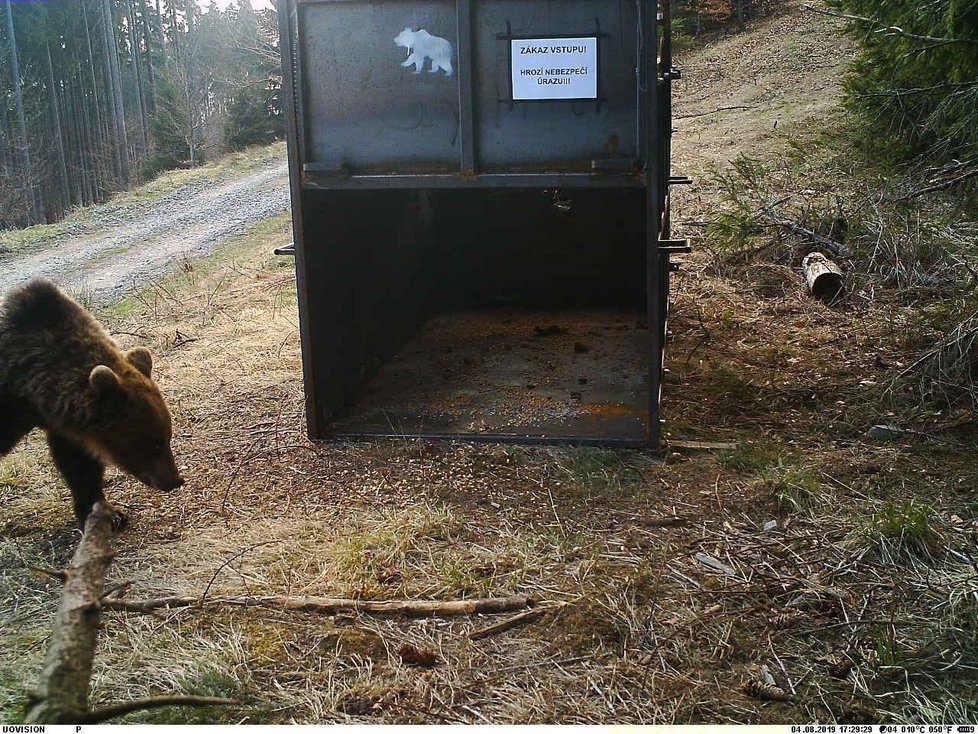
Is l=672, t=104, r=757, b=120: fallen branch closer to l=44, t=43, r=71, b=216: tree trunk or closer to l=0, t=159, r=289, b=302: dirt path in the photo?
l=0, t=159, r=289, b=302: dirt path

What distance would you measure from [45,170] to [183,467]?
15.0 m

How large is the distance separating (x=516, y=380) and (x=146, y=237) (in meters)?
10.7

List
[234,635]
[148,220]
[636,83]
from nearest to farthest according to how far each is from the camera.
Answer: [234,635], [636,83], [148,220]

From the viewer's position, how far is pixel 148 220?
57.6 ft

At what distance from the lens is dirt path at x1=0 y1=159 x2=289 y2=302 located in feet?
43.1

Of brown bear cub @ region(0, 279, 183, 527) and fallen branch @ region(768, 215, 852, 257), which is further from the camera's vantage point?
fallen branch @ region(768, 215, 852, 257)

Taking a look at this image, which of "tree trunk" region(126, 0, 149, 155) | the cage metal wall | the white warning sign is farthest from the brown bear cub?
"tree trunk" region(126, 0, 149, 155)

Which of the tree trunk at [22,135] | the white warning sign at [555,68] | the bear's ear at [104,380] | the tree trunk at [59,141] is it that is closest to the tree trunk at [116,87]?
the tree trunk at [59,141]

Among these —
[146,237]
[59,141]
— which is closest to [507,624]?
[146,237]

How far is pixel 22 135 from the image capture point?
703 inches

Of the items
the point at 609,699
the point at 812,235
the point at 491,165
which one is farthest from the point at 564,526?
the point at 812,235

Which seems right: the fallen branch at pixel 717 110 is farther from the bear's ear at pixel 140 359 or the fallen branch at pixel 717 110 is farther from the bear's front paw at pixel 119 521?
the bear's front paw at pixel 119 521

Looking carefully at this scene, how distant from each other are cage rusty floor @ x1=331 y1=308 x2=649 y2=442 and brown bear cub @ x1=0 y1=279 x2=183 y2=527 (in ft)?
5.02

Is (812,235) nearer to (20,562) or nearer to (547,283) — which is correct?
(547,283)
